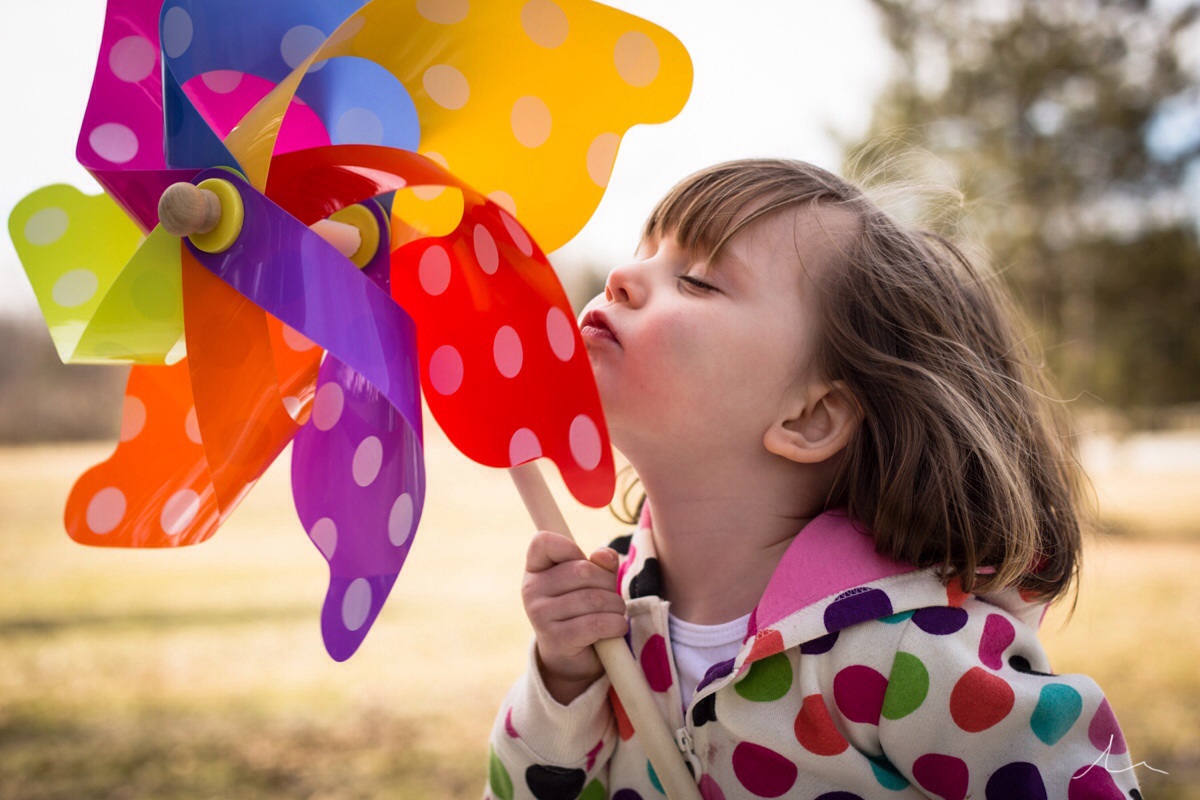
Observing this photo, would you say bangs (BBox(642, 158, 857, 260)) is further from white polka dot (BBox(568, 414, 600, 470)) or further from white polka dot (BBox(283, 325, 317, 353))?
white polka dot (BBox(283, 325, 317, 353))

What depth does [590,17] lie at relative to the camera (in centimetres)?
95

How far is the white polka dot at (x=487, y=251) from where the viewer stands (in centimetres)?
93

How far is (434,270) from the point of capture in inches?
37.5

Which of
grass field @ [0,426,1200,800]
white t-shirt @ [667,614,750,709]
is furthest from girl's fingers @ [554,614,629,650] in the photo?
grass field @ [0,426,1200,800]

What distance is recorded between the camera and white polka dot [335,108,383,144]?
0.97 m

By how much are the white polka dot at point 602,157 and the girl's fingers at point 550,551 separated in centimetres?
35

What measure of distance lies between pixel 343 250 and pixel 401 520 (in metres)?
0.25

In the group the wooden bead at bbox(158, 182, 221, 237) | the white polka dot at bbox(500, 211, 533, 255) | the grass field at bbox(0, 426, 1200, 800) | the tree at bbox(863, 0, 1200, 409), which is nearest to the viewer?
the wooden bead at bbox(158, 182, 221, 237)

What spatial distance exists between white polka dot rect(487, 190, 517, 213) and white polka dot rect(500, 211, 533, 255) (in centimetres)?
6

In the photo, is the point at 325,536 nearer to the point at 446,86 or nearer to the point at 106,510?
the point at 106,510

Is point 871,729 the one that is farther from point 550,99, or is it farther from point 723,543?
point 550,99

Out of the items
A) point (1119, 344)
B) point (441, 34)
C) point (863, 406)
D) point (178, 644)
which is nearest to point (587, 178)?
point (441, 34)

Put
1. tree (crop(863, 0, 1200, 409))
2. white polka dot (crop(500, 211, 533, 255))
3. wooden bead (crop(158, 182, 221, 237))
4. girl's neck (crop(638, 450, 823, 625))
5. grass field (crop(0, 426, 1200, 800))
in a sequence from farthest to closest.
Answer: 1. tree (crop(863, 0, 1200, 409))
2. grass field (crop(0, 426, 1200, 800))
3. girl's neck (crop(638, 450, 823, 625))
4. white polka dot (crop(500, 211, 533, 255))
5. wooden bead (crop(158, 182, 221, 237))

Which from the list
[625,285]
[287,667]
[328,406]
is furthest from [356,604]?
[287,667]
